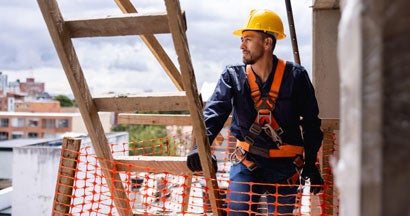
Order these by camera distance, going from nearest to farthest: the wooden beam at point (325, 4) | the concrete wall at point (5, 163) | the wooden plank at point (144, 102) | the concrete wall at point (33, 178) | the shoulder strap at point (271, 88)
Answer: the wooden plank at point (144, 102)
the shoulder strap at point (271, 88)
the wooden beam at point (325, 4)
the concrete wall at point (33, 178)
the concrete wall at point (5, 163)

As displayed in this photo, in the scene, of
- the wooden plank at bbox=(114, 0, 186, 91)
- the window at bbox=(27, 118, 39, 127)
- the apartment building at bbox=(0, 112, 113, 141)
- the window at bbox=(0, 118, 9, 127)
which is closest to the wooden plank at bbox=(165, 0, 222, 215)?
the wooden plank at bbox=(114, 0, 186, 91)

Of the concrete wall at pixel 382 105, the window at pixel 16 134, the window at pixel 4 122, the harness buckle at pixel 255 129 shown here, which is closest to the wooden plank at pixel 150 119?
the harness buckle at pixel 255 129

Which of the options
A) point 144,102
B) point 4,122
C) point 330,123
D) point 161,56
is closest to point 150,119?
point 161,56

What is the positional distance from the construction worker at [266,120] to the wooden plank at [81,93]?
88 centimetres

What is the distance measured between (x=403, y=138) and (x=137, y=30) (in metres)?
1.71

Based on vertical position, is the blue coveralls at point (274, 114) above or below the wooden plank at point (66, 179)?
above

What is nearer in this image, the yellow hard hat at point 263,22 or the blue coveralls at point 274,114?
the blue coveralls at point 274,114

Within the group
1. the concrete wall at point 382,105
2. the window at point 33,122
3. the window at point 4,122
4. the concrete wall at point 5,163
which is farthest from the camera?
the window at point 33,122

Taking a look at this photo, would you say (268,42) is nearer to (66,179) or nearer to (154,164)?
(154,164)

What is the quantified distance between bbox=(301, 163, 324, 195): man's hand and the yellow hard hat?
3.95 ft

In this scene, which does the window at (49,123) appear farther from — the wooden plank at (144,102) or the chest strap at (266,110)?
the wooden plank at (144,102)

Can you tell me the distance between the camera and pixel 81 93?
290 centimetres

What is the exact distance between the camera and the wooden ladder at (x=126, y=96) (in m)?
2.45

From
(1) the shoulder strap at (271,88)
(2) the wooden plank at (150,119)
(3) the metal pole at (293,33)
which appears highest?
(3) the metal pole at (293,33)
